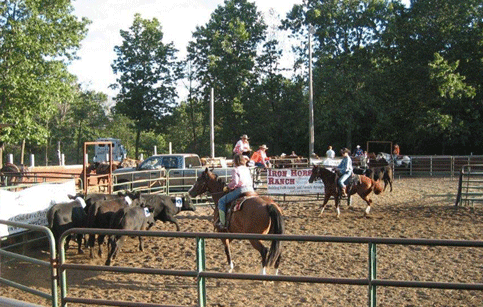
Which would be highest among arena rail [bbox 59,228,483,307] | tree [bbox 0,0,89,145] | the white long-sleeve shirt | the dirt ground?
tree [bbox 0,0,89,145]

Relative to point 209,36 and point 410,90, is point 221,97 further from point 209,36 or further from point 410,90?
point 410,90

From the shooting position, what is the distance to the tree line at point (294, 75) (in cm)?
2672

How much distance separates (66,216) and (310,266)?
4784 millimetres

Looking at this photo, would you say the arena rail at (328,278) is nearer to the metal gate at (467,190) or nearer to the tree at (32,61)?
the metal gate at (467,190)

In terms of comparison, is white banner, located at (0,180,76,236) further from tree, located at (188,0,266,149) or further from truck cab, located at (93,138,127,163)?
tree, located at (188,0,266,149)

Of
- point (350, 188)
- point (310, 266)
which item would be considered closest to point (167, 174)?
point (350, 188)

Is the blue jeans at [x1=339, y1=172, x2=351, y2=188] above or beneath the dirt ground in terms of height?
above

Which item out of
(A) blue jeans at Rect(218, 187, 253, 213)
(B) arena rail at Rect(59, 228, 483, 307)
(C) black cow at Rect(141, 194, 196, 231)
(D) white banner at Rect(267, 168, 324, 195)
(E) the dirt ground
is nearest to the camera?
(B) arena rail at Rect(59, 228, 483, 307)

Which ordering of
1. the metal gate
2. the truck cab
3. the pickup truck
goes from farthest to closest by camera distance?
the truck cab
the pickup truck
the metal gate

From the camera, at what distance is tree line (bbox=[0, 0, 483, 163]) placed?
2672 cm

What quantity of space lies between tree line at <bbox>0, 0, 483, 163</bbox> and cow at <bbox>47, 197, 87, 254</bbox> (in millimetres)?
16849

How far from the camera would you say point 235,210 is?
29.2 feet

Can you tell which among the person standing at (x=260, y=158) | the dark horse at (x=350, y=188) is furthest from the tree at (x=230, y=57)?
the dark horse at (x=350, y=188)

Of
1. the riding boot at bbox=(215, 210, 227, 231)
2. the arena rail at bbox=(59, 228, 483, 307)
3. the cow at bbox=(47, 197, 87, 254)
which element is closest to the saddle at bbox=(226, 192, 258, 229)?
the riding boot at bbox=(215, 210, 227, 231)
